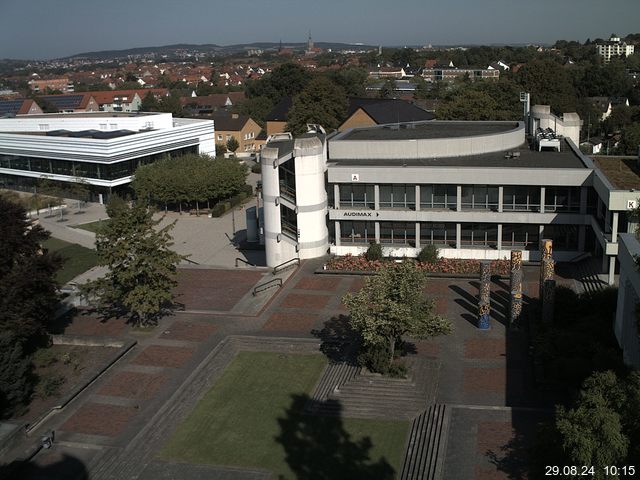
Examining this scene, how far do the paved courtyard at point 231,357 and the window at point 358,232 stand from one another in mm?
4458

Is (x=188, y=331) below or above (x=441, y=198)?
below

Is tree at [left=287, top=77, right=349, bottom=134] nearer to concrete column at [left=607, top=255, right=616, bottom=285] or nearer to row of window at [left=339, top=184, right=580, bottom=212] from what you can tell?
row of window at [left=339, top=184, right=580, bottom=212]

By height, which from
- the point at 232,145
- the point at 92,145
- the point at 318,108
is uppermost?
the point at 318,108

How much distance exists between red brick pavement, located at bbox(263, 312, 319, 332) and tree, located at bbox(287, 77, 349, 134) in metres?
47.7

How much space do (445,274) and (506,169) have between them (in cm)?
688

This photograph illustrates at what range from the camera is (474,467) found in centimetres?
2088

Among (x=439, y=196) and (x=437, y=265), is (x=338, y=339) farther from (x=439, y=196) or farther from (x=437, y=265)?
(x=439, y=196)

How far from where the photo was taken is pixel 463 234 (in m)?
41.5

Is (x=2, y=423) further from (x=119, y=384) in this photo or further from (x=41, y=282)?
(x=41, y=282)

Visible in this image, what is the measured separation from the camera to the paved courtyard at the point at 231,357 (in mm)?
22266

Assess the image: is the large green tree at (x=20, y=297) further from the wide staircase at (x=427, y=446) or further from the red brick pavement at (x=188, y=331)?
the wide staircase at (x=427, y=446)

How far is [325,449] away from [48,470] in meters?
8.65

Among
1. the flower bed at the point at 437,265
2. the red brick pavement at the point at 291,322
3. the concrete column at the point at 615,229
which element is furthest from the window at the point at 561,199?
the red brick pavement at the point at 291,322

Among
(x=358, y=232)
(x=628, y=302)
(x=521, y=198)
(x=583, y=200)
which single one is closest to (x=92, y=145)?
(x=358, y=232)
